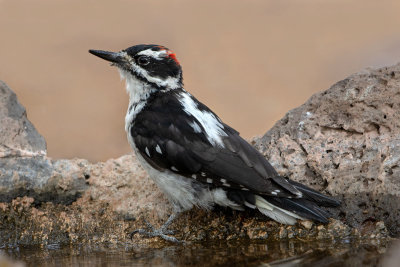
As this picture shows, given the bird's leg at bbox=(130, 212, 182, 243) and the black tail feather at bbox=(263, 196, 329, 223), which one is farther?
the bird's leg at bbox=(130, 212, 182, 243)

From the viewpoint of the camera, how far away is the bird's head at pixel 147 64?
5.27 m

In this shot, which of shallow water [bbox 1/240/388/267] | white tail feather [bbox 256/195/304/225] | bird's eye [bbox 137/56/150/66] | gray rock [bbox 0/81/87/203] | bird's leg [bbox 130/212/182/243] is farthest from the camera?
bird's eye [bbox 137/56/150/66]

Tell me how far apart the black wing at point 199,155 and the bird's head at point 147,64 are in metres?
0.36

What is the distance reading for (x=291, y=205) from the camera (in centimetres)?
455

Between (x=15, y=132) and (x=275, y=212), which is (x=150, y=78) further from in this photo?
(x=275, y=212)

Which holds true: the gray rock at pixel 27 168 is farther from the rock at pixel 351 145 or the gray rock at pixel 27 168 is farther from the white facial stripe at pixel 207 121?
the rock at pixel 351 145

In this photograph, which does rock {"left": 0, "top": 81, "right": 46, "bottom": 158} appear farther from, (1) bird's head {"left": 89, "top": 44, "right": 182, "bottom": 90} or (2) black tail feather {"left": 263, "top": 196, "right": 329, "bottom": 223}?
(2) black tail feather {"left": 263, "top": 196, "right": 329, "bottom": 223}

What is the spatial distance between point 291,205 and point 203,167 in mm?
700

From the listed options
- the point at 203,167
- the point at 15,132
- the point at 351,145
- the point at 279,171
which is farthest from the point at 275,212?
the point at 15,132

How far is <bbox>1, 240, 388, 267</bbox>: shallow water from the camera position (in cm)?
393

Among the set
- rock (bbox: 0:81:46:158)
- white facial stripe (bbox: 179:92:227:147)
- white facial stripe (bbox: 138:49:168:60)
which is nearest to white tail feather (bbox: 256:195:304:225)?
white facial stripe (bbox: 179:92:227:147)

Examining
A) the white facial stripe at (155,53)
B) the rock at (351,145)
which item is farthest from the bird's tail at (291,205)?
the white facial stripe at (155,53)

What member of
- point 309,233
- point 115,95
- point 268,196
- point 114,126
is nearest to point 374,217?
point 309,233

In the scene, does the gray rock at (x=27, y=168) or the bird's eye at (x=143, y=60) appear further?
the bird's eye at (x=143, y=60)
